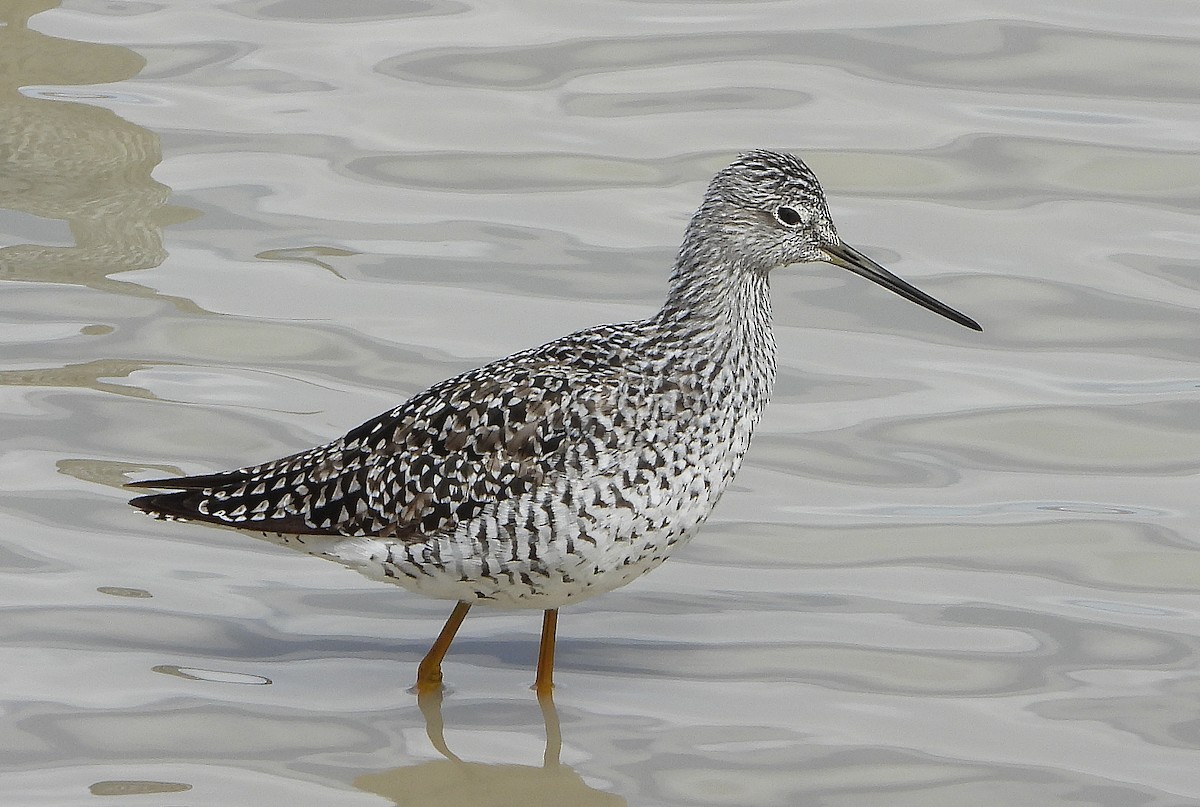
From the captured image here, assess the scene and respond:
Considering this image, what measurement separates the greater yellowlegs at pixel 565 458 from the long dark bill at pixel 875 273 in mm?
24

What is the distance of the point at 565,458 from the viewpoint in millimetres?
7613

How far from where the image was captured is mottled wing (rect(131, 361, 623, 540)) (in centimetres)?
768

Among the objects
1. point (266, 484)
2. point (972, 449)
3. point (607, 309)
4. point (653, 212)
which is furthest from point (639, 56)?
point (266, 484)

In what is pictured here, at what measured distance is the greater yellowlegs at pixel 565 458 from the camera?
7.56m

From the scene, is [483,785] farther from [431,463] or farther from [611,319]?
[611,319]

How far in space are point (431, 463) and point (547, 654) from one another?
90cm

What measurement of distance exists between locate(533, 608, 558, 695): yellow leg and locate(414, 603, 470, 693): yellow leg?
32cm

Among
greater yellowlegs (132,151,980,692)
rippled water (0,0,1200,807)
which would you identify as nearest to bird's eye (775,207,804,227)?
greater yellowlegs (132,151,980,692)

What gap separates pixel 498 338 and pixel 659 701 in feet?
11.3

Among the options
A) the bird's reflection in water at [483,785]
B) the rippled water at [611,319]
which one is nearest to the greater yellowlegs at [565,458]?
the bird's reflection in water at [483,785]

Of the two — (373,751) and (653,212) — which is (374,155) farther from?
(373,751)

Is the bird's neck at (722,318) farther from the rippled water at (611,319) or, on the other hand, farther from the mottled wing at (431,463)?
the rippled water at (611,319)

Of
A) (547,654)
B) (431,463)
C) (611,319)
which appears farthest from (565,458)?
(611,319)

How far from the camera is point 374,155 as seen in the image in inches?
526
